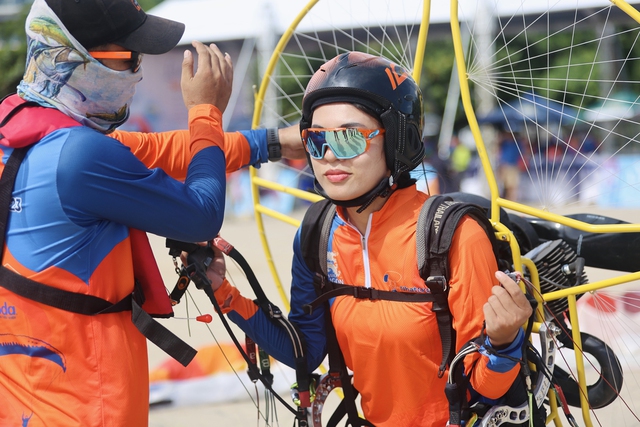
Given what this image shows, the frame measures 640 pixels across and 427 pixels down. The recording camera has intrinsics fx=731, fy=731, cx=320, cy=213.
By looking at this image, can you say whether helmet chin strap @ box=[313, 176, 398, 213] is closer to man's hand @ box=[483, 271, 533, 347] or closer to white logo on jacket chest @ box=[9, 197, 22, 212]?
man's hand @ box=[483, 271, 533, 347]

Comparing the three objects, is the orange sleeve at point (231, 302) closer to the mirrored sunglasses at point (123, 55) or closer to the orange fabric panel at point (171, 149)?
the orange fabric panel at point (171, 149)

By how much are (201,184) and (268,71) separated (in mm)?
1559

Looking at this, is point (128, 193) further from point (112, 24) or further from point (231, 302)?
point (231, 302)

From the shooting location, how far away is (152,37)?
2.28 metres

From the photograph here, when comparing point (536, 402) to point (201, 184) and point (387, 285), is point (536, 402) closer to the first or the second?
point (387, 285)

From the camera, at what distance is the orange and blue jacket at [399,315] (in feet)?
7.54

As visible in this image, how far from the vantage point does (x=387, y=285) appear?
2.47m

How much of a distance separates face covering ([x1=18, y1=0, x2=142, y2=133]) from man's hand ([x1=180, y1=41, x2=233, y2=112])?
24 cm

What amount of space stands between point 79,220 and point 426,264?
1.07m

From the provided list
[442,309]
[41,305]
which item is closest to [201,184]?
[41,305]

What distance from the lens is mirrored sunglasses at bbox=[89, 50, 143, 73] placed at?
7.20 ft

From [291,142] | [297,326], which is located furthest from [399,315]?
[291,142]

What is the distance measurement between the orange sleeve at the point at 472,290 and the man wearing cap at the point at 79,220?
0.76 m

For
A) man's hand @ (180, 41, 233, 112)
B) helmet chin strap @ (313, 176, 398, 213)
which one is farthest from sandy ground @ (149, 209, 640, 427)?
man's hand @ (180, 41, 233, 112)
